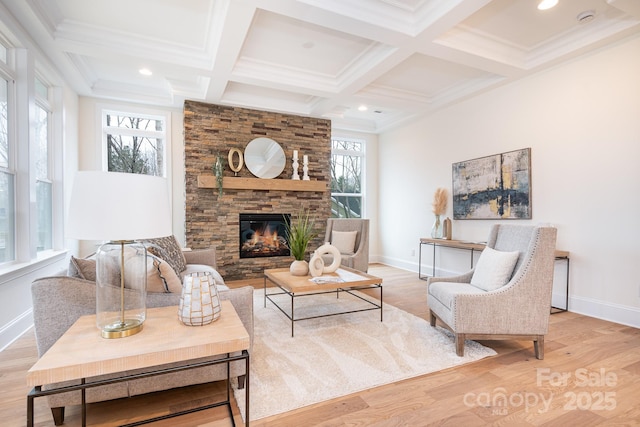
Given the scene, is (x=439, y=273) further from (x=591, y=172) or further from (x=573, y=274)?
(x=591, y=172)

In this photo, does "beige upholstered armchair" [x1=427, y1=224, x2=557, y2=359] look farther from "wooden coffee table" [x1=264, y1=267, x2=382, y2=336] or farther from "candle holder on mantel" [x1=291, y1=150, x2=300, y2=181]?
"candle holder on mantel" [x1=291, y1=150, x2=300, y2=181]

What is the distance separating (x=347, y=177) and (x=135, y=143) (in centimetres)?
383

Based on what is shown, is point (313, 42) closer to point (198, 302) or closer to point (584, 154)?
point (198, 302)

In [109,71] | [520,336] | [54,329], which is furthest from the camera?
[109,71]

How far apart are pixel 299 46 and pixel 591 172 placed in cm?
336

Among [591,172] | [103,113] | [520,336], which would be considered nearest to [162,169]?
[103,113]

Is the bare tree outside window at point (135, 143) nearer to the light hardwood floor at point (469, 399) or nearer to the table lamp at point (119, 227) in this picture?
the light hardwood floor at point (469, 399)

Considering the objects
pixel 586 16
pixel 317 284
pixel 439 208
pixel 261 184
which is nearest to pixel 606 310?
pixel 439 208

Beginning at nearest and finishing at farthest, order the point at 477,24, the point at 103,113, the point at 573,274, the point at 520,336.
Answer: the point at 520,336, the point at 477,24, the point at 573,274, the point at 103,113

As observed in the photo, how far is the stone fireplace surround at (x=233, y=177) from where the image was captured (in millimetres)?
4785

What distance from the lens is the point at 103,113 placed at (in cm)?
465

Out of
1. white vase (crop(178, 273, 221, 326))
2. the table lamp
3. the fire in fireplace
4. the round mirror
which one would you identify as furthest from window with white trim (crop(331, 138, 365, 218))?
the table lamp

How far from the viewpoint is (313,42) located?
3.38 meters

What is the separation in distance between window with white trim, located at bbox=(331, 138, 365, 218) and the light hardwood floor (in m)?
4.29
